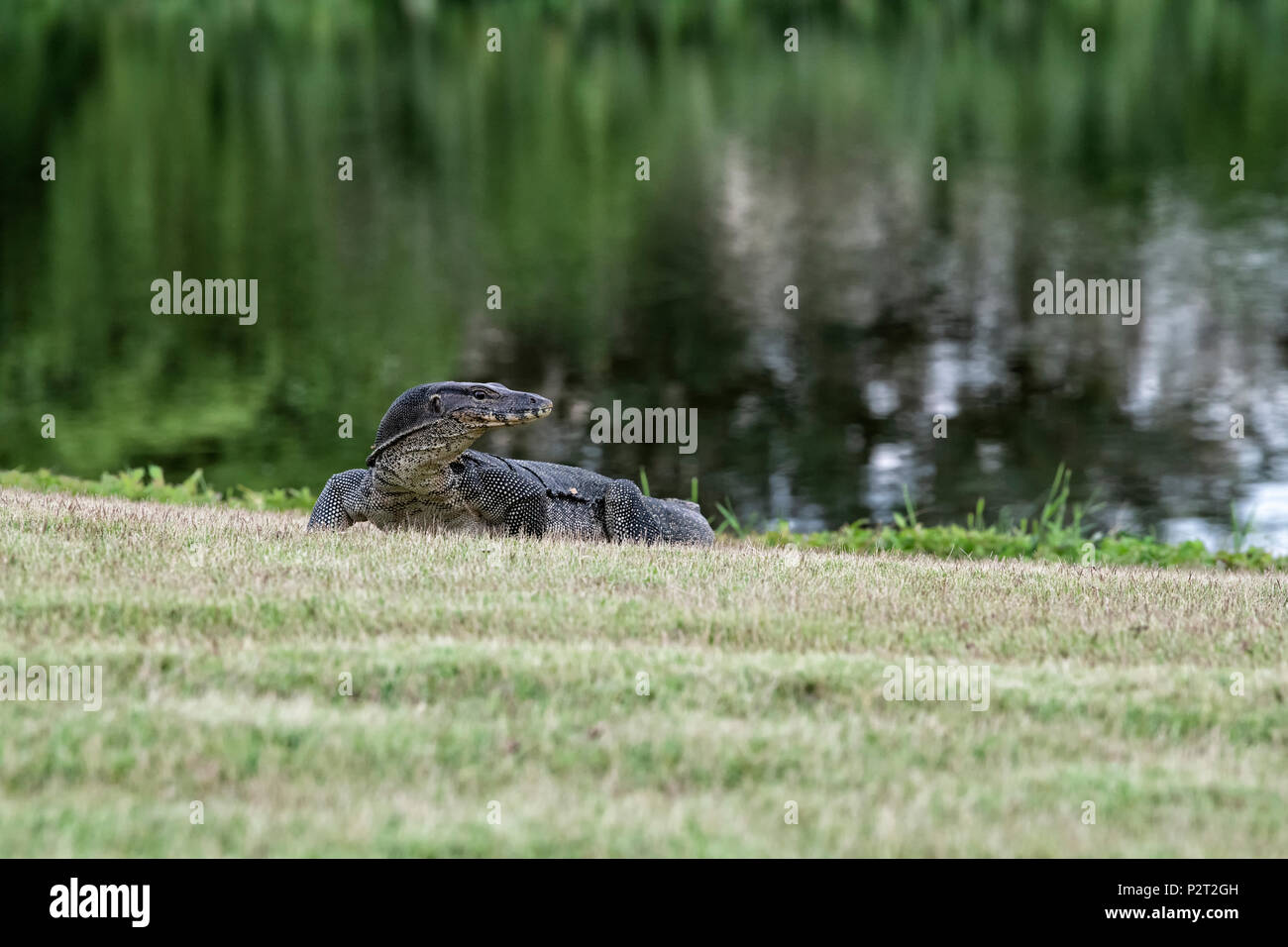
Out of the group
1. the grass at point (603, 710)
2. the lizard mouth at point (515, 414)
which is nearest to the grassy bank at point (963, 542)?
the lizard mouth at point (515, 414)

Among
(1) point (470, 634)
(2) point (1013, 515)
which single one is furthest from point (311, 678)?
(2) point (1013, 515)

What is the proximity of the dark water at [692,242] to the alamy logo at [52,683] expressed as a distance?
9239mm

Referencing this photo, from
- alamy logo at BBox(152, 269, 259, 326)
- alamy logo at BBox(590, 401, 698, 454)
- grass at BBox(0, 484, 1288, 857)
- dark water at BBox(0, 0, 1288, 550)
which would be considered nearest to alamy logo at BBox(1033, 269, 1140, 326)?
dark water at BBox(0, 0, 1288, 550)

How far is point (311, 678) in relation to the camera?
4.52 metres

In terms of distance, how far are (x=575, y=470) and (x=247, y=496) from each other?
3.19 m

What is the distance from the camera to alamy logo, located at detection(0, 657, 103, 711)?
4352mm

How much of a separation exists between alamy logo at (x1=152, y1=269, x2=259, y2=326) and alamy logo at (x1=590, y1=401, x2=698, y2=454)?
6.38 metres

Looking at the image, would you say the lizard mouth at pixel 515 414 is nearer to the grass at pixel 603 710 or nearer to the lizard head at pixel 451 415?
the lizard head at pixel 451 415

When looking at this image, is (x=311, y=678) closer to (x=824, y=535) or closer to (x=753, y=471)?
(x=824, y=535)

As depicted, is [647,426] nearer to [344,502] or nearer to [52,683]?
[344,502]

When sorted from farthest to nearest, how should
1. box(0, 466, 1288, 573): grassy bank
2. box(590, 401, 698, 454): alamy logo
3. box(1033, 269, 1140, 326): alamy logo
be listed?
box(1033, 269, 1140, 326): alamy logo < box(590, 401, 698, 454): alamy logo < box(0, 466, 1288, 573): grassy bank
